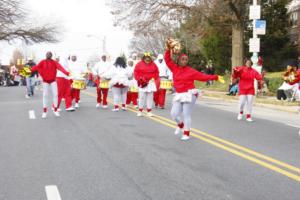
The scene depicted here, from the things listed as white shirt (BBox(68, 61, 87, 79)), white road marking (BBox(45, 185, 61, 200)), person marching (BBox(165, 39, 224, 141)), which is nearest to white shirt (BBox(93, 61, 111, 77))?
white shirt (BBox(68, 61, 87, 79))

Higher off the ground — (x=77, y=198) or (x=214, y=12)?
(x=214, y=12)

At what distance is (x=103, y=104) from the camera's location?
1738 centimetres

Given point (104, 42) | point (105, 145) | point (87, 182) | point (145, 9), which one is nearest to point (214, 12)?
point (145, 9)

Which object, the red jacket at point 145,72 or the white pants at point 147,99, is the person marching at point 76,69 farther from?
the white pants at point 147,99

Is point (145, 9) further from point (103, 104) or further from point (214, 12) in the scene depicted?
point (103, 104)

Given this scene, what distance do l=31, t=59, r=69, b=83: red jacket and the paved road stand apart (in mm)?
1682

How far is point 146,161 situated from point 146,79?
7.08m

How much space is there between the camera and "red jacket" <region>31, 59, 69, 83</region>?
14.5 meters

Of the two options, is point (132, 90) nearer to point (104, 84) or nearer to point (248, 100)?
point (104, 84)

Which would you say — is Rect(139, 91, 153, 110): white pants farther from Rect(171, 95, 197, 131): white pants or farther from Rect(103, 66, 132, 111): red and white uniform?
Rect(171, 95, 197, 131): white pants

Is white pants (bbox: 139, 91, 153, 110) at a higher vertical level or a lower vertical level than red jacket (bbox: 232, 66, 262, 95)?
lower

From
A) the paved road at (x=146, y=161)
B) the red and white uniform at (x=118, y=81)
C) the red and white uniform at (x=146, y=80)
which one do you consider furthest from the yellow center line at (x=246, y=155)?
the red and white uniform at (x=118, y=81)

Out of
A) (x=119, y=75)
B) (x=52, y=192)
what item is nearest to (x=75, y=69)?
(x=119, y=75)

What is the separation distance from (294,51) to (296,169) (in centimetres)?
3494
